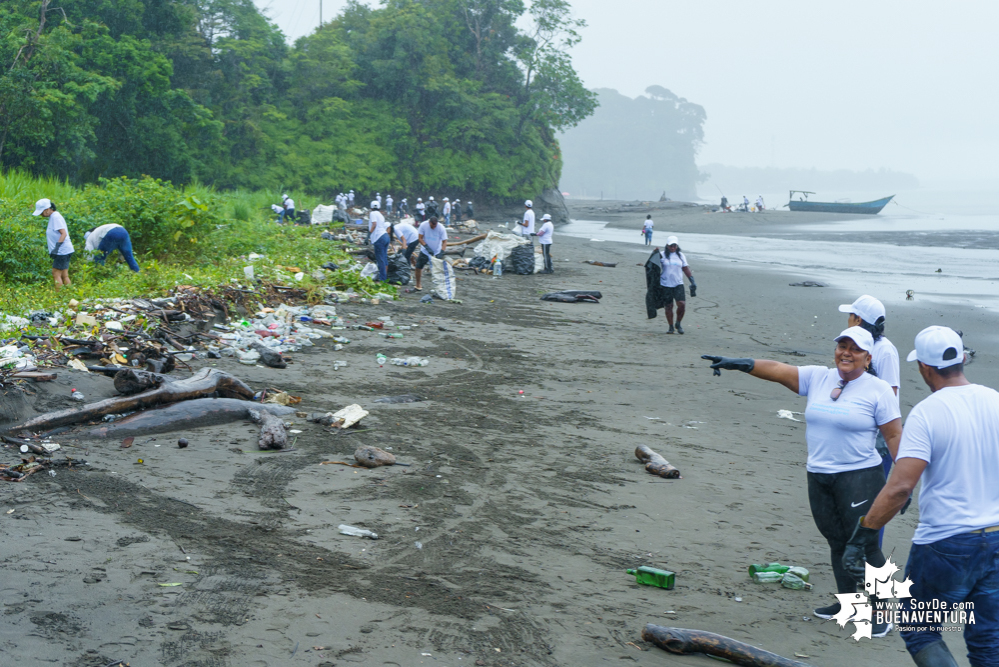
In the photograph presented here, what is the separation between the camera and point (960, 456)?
3232 millimetres

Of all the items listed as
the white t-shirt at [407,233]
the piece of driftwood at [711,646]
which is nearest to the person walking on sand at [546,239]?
the white t-shirt at [407,233]

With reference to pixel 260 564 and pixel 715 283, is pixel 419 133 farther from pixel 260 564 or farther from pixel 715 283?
pixel 260 564

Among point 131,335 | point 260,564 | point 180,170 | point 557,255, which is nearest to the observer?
point 260,564

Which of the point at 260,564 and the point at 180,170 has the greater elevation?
the point at 180,170

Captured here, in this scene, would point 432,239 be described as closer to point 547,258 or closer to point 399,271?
point 399,271

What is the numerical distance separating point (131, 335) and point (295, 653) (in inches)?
262

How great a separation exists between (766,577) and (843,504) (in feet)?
2.88

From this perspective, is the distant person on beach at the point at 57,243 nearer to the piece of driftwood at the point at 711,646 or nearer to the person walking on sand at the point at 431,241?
the person walking on sand at the point at 431,241

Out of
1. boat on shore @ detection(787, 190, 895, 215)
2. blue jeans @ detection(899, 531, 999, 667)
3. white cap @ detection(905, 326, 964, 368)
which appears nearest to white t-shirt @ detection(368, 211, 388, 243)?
white cap @ detection(905, 326, 964, 368)

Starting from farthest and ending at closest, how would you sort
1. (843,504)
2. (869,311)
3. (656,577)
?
(869,311)
(656,577)
(843,504)

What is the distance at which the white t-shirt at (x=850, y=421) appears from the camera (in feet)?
13.8

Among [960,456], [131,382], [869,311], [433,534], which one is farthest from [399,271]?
[960,456]

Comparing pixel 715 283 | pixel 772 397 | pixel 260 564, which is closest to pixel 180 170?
pixel 715 283

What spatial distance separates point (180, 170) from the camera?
39.8m
